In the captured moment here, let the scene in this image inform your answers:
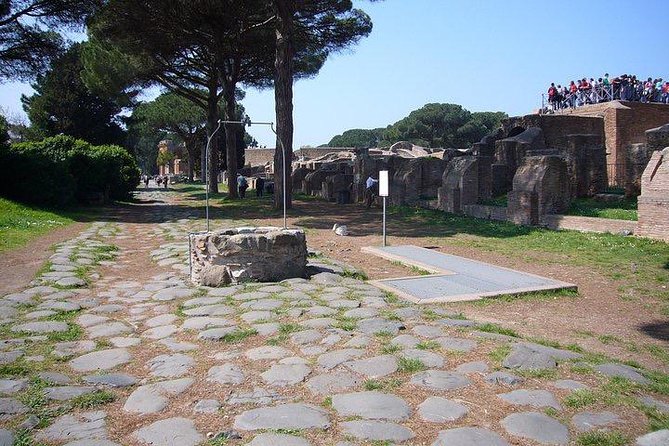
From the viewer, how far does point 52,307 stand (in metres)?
5.46

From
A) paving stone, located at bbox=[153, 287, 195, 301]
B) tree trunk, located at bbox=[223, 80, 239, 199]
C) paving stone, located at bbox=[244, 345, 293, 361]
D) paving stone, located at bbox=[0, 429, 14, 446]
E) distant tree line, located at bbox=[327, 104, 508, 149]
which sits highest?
distant tree line, located at bbox=[327, 104, 508, 149]

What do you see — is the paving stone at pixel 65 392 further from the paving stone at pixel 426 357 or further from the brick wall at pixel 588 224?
the brick wall at pixel 588 224

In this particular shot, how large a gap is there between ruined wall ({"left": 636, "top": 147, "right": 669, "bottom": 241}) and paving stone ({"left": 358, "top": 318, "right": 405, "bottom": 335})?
24.5 feet

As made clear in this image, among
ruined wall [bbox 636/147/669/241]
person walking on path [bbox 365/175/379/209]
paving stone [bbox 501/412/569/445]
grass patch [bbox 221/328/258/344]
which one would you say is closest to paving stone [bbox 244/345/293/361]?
grass patch [bbox 221/328/258/344]

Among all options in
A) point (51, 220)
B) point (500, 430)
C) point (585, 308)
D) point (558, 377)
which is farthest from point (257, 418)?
point (51, 220)

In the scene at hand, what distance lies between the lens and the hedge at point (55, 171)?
1666cm

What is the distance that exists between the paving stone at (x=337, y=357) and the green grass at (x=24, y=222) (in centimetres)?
783

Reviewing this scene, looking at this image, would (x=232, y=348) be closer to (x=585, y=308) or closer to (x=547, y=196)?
(x=585, y=308)

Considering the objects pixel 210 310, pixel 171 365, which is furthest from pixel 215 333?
pixel 210 310

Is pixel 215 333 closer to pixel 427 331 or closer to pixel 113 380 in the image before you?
pixel 113 380

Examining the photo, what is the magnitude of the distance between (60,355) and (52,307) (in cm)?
163

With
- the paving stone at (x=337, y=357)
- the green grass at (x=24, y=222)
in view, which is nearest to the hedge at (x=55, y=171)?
the green grass at (x=24, y=222)

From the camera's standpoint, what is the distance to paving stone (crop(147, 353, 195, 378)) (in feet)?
12.2

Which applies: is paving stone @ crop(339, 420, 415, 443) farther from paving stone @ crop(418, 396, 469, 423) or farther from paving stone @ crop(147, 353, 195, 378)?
paving stone @ crop(147, 353, 195, 378)
